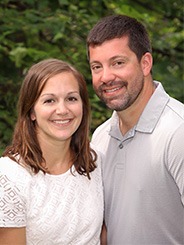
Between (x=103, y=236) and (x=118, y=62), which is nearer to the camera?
(x=118, y=62)

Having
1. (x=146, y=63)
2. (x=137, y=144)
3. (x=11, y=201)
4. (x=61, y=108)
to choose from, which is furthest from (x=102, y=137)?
(x=11, y=201)

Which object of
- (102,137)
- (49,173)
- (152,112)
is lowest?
(49,173)

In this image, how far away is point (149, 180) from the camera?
3.35 metres

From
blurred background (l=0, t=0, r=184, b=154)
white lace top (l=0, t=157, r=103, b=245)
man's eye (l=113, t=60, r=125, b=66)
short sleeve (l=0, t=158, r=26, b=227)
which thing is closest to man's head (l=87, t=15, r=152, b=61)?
man's eye (l=113, t=60, r=125, b=66)

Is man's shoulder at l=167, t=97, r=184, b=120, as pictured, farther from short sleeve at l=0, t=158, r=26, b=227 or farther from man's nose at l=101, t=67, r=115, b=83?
short sleeve at l=0, t=158, r=26, b=227

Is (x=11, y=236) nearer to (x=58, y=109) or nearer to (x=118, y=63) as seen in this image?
(x=58, y=109)

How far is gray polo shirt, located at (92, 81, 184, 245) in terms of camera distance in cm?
329

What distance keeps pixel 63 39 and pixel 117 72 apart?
2.06 m

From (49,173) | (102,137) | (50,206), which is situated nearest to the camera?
(50,206)

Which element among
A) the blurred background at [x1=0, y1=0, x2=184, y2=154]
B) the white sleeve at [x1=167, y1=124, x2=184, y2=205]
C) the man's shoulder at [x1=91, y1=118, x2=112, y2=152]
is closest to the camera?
the white sleeve at [x1=167, y1=124, x2=184, y2=205]

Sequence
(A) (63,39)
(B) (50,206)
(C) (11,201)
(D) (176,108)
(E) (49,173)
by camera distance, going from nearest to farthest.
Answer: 1. (C) (11,201)
2. (B) (50,206)
3. (E) (49,173)
4. (D) (176,108)
5. (A) (63,39)

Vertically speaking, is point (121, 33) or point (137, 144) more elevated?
point (121, 33)

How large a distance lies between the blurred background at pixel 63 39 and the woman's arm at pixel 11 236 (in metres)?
1.60

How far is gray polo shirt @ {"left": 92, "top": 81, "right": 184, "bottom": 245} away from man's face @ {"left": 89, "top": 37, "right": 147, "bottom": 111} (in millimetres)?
127
